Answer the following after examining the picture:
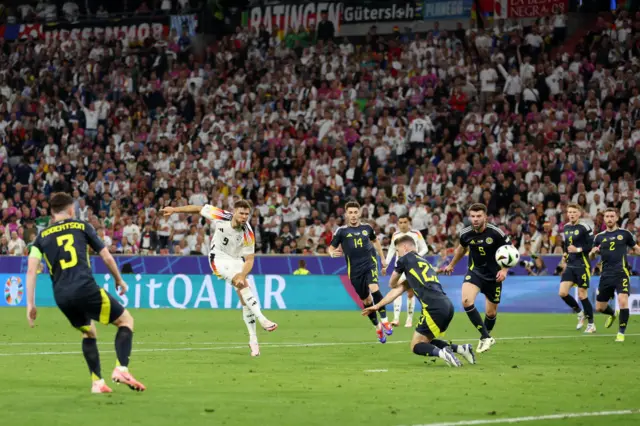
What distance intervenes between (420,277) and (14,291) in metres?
21.0

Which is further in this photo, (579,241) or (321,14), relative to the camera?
(321,14)

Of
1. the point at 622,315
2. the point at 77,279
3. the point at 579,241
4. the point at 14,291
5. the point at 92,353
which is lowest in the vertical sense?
the point at 14,291

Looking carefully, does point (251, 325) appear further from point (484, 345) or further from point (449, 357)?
point (449, 357)

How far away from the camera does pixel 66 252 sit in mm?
11664

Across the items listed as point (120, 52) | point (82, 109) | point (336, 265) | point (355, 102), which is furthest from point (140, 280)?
point (120, 52)

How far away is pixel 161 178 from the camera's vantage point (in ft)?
125

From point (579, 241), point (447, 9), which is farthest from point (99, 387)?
point (447, 9)

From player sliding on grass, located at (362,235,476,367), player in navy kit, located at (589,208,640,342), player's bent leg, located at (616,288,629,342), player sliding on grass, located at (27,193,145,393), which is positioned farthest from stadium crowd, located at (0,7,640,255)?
player sliding on grass, located at (27,193,145,393)

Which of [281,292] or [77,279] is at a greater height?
[77,279]

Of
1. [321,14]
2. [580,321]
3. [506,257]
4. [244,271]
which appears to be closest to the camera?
[506,257]

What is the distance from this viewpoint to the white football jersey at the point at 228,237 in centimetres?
1750

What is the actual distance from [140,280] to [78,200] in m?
7.07

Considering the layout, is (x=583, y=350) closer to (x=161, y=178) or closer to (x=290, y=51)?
(x=161, y=178)

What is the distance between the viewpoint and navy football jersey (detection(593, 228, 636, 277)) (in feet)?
69.3
